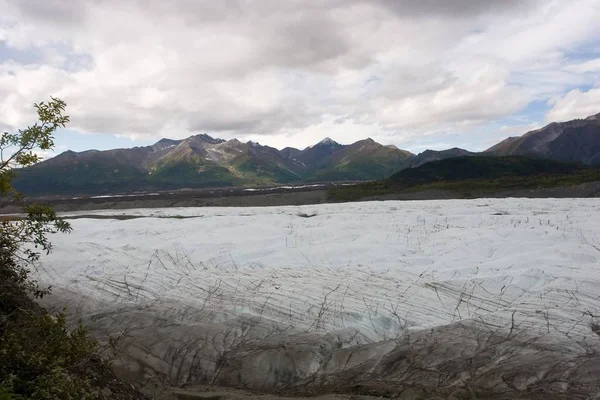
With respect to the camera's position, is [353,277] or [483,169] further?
[483,169]

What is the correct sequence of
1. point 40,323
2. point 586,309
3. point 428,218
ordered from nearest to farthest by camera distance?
1. point 40,323
2. point 586,309
3. point 428,218

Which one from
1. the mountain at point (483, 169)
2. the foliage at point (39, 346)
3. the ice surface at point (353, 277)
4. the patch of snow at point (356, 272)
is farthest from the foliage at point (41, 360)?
the mountain at point (483, 169)

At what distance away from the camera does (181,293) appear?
13.1m

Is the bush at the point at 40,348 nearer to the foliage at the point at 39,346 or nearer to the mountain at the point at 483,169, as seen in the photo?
the foliage at the point at 39,346

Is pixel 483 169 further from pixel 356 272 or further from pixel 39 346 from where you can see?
pixel 39 346

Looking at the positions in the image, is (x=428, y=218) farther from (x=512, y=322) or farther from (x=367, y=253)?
(x=512, y=322)

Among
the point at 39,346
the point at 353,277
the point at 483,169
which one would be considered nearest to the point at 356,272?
the point at 353,277

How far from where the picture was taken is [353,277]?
14055mm

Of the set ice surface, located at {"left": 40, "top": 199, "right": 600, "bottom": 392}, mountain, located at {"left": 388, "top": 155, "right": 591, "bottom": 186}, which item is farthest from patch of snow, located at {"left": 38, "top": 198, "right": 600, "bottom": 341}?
mountain, located at {"left": 388, "top": 155, "right": 591, "bottom": 186}

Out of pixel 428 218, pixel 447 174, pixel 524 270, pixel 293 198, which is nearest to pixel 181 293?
pixel 524 270

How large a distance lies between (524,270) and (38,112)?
1429cm

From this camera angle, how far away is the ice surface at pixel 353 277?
10.8 m

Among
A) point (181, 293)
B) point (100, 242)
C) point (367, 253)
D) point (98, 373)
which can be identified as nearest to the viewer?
point (98, 373)

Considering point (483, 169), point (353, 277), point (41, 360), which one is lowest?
point (353, 277)
